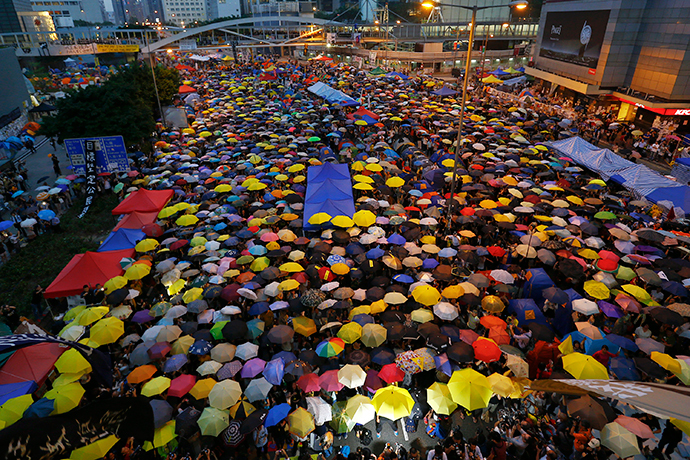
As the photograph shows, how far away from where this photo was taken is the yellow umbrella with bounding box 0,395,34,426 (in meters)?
7.79

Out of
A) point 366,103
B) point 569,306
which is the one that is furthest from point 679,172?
point 366,103

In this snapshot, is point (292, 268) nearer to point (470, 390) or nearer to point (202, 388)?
point (202, 388)

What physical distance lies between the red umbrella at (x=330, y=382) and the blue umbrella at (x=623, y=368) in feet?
19.2

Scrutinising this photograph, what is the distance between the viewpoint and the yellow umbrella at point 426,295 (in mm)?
10539

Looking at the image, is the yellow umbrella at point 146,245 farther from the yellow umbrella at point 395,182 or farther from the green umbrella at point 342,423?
the yellow umbrella at point 395,182

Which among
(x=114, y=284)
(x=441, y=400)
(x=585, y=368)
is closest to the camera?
(x=441, y=400)

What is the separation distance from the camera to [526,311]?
1027 centimetres

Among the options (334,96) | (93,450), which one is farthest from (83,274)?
(334,96)

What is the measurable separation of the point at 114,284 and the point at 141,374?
4.21 m

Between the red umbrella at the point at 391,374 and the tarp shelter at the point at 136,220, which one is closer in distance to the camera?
the red umbrella at the point at 391,374

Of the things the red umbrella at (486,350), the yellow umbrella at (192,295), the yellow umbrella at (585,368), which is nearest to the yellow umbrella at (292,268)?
the yellow umbrella at (192,295)

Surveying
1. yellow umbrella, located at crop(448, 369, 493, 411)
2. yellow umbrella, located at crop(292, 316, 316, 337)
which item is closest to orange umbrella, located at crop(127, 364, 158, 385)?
yellow umbrella, located at crop(292, 316, 316, 337)

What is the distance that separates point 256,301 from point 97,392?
424 cm

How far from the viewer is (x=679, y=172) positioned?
62.5 ft
